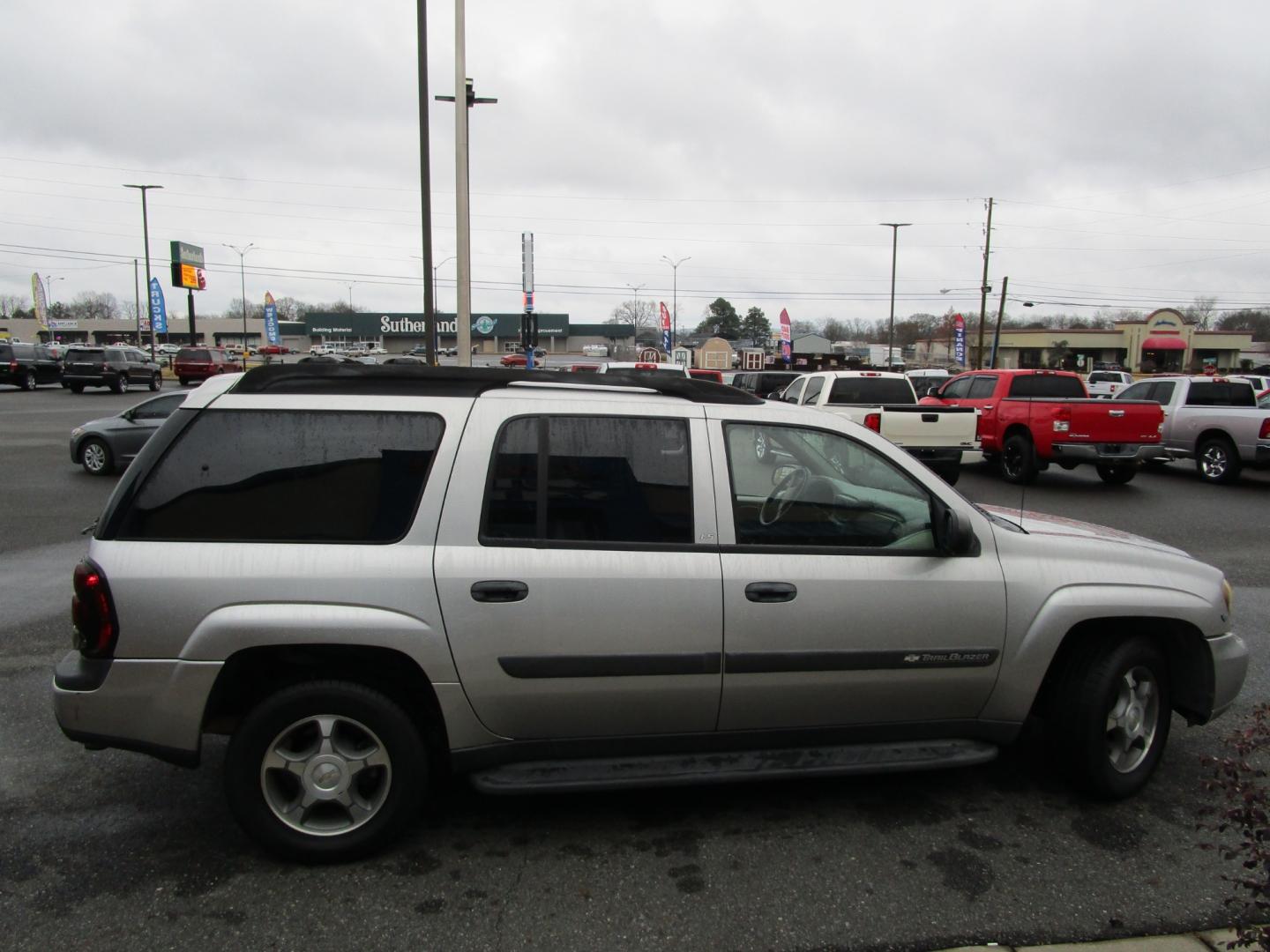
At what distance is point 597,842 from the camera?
3350 millimetres

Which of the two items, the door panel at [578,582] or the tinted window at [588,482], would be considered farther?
the tinted window at [588,482]

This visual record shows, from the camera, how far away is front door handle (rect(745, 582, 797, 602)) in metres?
3.22

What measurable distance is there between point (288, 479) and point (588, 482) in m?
1.11

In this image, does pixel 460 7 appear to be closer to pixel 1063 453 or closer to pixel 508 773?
pixel 1063 453

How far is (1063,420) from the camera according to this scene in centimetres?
1304

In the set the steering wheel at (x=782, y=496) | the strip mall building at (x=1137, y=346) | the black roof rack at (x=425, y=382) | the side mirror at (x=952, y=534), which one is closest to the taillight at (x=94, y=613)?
the black roof rack at (x=425, y=382)

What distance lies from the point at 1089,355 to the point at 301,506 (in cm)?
8594

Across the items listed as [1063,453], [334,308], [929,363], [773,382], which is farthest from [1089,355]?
[334,308]

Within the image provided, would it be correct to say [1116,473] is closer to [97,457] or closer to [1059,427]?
[1059,427]

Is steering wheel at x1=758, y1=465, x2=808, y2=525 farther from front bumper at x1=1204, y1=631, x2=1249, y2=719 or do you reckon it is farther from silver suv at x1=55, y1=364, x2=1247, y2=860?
front bumper at x1=1204, y1=631, x2=1249, y2=719

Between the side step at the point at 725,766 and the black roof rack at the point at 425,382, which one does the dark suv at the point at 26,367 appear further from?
the side step at the point at 725,766

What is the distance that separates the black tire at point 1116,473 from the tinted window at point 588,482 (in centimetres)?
1288

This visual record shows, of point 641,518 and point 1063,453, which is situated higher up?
point 641,518

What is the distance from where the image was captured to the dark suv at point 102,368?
3394 cm
